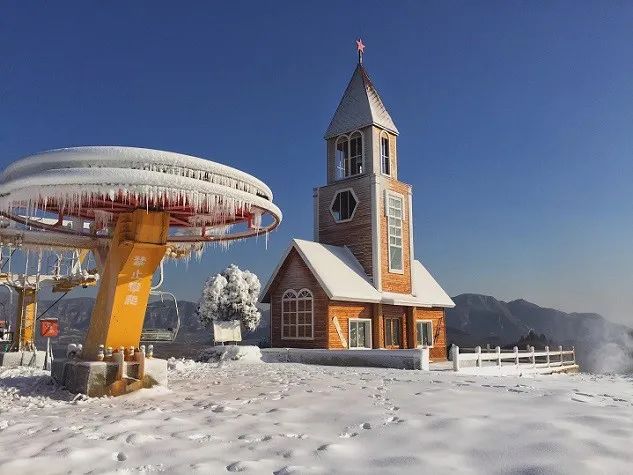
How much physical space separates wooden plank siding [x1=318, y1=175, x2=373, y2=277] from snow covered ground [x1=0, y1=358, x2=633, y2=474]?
48.0ft

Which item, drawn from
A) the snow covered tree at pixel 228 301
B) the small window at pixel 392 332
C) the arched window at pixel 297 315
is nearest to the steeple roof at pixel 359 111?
the arched window at pixel 297 315

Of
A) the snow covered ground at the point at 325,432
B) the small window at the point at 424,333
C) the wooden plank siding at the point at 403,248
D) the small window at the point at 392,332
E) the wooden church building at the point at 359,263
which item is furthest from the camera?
the small window at the point at 424,333

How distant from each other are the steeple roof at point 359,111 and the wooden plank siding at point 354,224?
9.60ft

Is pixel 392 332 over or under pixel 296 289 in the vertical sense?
under

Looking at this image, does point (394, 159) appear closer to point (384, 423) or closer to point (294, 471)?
point (384, 423)

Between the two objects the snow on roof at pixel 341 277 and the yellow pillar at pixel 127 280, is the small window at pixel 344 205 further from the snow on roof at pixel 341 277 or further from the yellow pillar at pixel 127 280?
the yellow pillar at pixel 127 280

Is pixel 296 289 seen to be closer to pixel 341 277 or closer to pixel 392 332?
pixel 341 277

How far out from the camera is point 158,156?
29.7ft

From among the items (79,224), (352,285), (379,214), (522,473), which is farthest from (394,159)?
(522,473)

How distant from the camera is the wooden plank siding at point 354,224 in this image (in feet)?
77.8

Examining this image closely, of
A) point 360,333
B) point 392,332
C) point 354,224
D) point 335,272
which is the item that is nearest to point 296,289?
point 335,272

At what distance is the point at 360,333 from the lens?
22.1 meters

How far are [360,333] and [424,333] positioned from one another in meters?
4.98

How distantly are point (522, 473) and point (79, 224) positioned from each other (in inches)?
470
